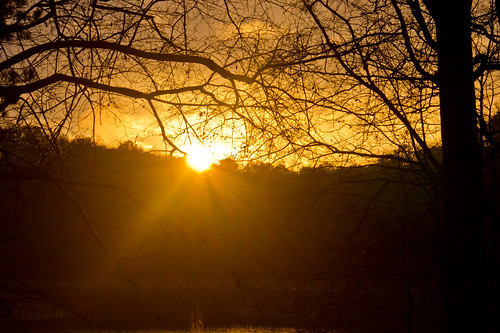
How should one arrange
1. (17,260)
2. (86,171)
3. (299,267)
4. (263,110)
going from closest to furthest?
(263,110) < (86,171) < (299,267) < (17,260)

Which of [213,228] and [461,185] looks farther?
[213,228]

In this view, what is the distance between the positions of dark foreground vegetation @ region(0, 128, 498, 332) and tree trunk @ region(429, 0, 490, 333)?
489 mm

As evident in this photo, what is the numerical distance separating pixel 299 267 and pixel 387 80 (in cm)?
169

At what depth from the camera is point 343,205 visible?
4621 mm

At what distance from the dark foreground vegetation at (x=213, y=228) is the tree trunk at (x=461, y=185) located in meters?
0.49

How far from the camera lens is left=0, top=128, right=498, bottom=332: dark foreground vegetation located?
3285 mm

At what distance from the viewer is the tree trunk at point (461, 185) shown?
3404 millimetres

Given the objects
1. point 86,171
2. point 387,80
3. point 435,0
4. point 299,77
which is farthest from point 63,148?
point 435,0

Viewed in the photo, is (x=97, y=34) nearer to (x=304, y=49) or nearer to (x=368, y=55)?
(x=304, y=49)

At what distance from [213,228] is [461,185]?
171cm

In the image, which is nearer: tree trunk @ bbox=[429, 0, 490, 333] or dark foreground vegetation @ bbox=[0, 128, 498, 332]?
dark foreground vegetation @ bbox=[0, 128, 498, 332]

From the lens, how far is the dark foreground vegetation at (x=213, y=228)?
329 centimetres

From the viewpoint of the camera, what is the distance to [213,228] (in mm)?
3947

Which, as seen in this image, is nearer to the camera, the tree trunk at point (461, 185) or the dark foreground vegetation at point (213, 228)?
the dark foreground vegetation at point (213, 228)
